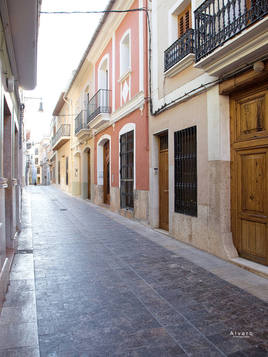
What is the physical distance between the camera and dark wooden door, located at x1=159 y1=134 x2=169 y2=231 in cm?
763

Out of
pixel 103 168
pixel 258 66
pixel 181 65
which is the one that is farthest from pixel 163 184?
pixel 103 168

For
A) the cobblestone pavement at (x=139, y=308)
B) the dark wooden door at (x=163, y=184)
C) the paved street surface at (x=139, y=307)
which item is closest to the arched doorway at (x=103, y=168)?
the dark wooden door at (x=163, y=184)

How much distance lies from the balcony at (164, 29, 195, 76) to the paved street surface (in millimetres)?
3772

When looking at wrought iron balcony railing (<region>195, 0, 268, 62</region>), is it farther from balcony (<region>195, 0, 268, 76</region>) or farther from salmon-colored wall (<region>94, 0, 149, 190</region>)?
salmon-colored wall (<region>94, 0, 149, 190</region>)

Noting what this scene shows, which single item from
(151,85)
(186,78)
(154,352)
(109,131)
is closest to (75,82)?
(109,131)

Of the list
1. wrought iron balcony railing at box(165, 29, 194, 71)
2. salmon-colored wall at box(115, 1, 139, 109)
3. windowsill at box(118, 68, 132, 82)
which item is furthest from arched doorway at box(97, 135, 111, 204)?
wrought iron balcony railing at box(165, 29, 194, 71)

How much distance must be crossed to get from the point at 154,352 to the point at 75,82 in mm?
17477

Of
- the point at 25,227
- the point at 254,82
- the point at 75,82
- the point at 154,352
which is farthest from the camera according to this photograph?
the point at 75,82

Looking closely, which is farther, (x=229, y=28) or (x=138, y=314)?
(x=229, y=28)

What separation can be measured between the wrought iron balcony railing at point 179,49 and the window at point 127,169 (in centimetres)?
300

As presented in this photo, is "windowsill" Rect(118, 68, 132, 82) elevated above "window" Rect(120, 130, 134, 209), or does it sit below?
above

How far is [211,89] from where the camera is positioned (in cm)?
539

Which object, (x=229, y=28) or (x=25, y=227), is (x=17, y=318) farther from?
(x=25, y=227)

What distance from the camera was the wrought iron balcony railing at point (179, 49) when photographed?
5992mm
